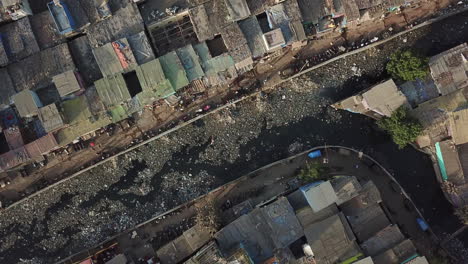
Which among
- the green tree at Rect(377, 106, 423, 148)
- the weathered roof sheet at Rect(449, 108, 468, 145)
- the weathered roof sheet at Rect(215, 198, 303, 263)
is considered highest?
the green tree at Rect(377, 106, 423, 148)

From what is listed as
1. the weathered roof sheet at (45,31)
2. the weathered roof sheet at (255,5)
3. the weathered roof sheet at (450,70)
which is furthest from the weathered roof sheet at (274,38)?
the weathered roof sheet at (45,31)

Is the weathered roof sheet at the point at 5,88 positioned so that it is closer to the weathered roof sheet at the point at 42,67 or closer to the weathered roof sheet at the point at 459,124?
the weathered roof sheet at the point at 42,67

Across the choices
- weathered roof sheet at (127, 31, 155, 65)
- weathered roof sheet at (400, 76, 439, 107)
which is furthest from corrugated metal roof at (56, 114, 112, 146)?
weathered roof sheet at (400, 76, 439, 107)

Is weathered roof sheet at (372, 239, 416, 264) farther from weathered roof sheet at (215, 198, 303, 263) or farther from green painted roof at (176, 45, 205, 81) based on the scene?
green painted roof at (176, 45, 205, 81)

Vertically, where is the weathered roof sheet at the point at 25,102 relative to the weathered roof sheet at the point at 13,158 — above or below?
above

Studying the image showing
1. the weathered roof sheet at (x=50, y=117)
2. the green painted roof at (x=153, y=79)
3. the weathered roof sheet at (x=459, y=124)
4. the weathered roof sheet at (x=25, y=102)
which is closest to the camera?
the weathered roof sheet at (x=25, y=102)

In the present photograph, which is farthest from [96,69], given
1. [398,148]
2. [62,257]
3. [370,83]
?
[398,148]
